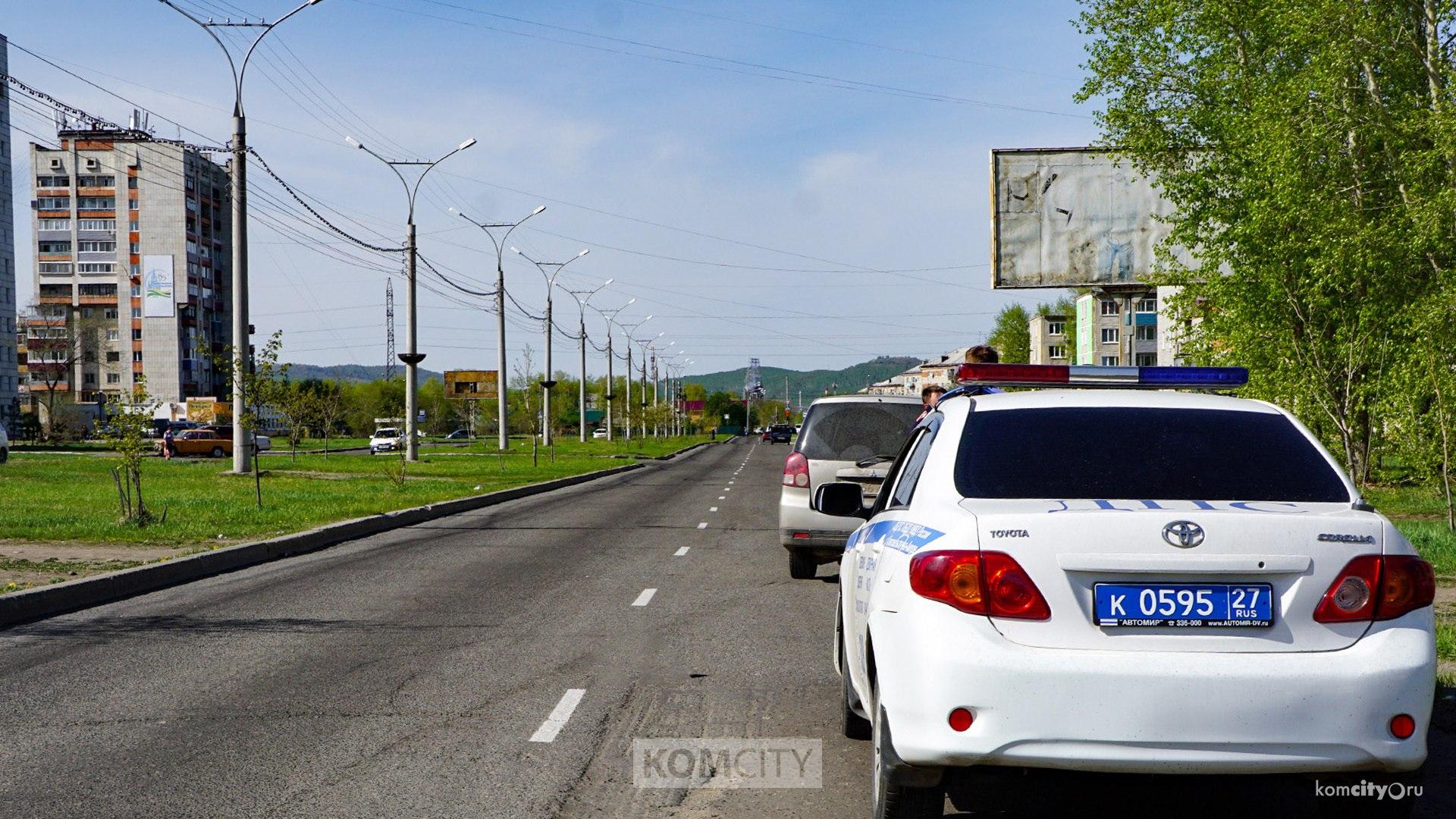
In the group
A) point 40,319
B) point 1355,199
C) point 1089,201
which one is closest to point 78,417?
point 40,319

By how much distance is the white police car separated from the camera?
4.02 m

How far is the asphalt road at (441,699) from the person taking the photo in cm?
542

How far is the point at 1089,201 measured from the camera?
31672 mm

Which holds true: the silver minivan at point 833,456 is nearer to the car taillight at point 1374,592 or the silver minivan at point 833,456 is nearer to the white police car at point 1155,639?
the white police car at point 1155,639

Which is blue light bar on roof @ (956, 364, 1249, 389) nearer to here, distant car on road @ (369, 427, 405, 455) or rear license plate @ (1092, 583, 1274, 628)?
rear license plate @ (1092, 583, 1274, 628)

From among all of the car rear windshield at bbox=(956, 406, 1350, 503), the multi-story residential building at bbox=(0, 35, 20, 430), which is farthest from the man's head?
the multi-story residential building at bbox=(0, 35, 20, 430)

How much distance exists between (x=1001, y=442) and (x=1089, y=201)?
28340 millimetres

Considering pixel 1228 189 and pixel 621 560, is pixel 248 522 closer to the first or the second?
pixel 621 560

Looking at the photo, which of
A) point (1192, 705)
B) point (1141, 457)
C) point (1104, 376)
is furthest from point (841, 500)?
point (1192, 705)

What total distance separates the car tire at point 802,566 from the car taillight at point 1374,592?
31.2 feet

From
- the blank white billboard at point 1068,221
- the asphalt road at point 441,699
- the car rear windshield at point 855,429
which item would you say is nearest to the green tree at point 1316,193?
the blank white billboard at point 1068,221

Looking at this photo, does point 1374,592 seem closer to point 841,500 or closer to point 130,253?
point 841,500

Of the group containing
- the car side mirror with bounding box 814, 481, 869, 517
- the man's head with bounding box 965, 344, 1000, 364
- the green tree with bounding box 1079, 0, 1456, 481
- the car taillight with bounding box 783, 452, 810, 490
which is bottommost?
the car taillight with bounding box 783, 452, 810, 490

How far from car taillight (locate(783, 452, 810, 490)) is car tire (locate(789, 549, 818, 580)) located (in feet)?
2.16
